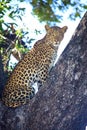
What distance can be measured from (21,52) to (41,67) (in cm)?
88

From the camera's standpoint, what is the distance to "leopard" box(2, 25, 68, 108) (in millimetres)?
4523

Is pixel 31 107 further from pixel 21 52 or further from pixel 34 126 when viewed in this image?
pixel 21 52

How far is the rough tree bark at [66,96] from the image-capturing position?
3.72 m

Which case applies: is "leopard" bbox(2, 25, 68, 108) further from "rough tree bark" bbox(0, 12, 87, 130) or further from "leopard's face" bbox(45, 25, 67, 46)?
"rough tree bark" bbox(0, 12, 87, 130)

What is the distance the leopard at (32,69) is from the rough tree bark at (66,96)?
0.40m

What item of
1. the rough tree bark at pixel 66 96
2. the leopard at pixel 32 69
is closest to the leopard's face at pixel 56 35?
the leopard at pixel 32 69

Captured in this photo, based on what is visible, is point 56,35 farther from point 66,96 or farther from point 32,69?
point 66,96

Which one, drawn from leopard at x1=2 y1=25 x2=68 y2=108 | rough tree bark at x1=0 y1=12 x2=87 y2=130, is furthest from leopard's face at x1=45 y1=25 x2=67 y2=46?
rough tree bark at x1=0 y1=12 x2=87 y2=130

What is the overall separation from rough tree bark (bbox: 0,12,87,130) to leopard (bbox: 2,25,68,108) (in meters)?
0.40

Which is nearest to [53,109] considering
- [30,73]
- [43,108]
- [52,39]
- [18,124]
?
[43,108]

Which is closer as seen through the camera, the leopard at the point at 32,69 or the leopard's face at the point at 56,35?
the leopard at the point at 32,69

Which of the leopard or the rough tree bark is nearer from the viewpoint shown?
the rough tree bark

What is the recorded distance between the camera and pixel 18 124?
3.95 m

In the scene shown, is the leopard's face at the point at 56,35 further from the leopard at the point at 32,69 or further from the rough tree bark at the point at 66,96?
the rough tree bark at the point at 66,96
